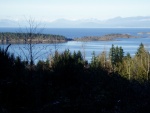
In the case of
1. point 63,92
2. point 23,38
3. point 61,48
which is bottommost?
point 61,48

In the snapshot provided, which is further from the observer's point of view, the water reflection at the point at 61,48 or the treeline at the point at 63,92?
the water reflection at the point at 61,48

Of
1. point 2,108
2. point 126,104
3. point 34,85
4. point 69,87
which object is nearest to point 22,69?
point 34,85

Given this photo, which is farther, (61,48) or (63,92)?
(61,48)

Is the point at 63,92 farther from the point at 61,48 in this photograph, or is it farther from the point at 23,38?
the point at 61,48

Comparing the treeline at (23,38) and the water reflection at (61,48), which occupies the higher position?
the treeline at (23,38)

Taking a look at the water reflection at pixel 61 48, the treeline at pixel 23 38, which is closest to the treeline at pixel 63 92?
the water reflection at pixel 61 48

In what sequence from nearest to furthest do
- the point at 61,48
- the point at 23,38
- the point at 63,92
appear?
the point at 63,92
the point at 23,38
the point at 61,48

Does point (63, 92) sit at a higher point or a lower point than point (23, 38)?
lower

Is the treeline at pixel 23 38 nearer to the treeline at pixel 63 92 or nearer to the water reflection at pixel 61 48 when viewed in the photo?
the water reflection at pixel 61 48

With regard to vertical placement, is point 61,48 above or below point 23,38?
below

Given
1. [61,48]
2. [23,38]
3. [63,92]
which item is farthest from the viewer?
[61,48]

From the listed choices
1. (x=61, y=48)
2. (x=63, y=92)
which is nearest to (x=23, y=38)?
(x=63, y=92)

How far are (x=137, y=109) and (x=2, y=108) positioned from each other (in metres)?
3.56

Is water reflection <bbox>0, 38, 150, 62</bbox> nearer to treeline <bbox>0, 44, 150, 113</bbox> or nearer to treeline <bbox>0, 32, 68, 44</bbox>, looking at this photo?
treeline <bbox>0, 32, 68, 44</bbox>
